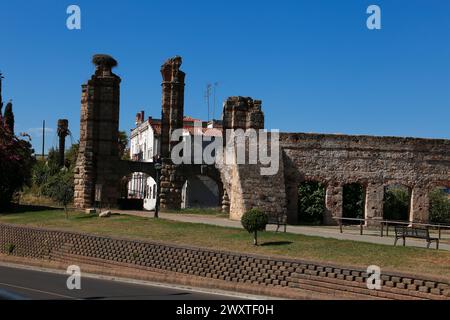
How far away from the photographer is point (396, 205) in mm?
32750

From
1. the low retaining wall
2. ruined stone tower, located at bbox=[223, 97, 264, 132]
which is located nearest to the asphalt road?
the low retaining wall

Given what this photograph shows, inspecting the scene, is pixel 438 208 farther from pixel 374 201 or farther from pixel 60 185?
pixel 60 185

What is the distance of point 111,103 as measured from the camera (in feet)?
117

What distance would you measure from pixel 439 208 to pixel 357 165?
698cm

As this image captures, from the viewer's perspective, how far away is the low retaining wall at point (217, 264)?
12.6 metres

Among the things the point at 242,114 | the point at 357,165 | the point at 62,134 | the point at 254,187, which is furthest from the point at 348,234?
the point at 62,134

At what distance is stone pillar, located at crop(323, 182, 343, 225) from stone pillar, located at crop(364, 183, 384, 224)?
50.3 inches

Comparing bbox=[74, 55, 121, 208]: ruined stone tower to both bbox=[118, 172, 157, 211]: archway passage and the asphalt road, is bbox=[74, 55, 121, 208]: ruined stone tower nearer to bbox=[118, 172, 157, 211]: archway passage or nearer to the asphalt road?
bbox=[118, 172, 157, 211]: archway passage

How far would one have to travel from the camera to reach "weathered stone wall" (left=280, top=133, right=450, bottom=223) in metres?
28.0

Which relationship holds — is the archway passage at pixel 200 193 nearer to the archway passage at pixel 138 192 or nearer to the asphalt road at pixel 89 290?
the archway passage at pixel 138 192

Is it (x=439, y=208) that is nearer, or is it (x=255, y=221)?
(x=255, y=221)

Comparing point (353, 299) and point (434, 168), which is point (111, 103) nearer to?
point (434, 168)

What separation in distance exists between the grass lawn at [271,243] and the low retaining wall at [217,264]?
0.75 metres
